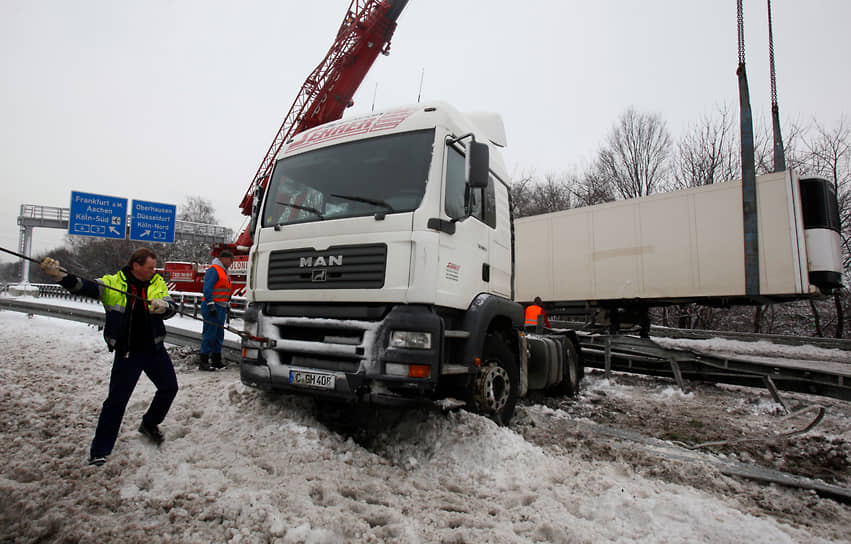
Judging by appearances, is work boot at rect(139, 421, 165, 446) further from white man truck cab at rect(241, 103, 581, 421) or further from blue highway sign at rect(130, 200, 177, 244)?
blue highway sign at rect(130, 200, 177, 244)

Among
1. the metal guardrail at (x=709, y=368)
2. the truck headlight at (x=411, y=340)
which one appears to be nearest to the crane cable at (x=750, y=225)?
the metal guardrail at (x=709, y=368)

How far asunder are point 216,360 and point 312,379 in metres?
3.69

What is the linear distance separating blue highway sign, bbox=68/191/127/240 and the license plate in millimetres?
15604

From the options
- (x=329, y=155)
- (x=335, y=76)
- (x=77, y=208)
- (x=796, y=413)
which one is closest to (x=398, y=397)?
(x=329, y=155)

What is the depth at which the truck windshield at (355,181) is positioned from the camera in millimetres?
3980

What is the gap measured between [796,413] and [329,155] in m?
6.92

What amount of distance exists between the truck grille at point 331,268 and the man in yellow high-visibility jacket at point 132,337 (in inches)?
37.2

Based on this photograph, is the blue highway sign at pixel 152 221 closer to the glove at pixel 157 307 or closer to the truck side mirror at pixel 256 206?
the truck side mirror at pixel 256 206

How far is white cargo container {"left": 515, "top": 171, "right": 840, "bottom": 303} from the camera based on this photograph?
8539 mm

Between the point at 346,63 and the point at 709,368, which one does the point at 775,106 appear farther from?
the point at 346,63

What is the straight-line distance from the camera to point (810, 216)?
850 centimetres

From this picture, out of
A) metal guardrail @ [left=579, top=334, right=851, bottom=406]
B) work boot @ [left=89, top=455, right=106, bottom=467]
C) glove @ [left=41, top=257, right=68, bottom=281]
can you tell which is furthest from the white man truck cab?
metal guardrail @ [left=579, top=334, right=851, bottom=406]

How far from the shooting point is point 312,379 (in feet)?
12.2

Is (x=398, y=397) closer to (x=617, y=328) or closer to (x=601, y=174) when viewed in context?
(x=617, y=328)
